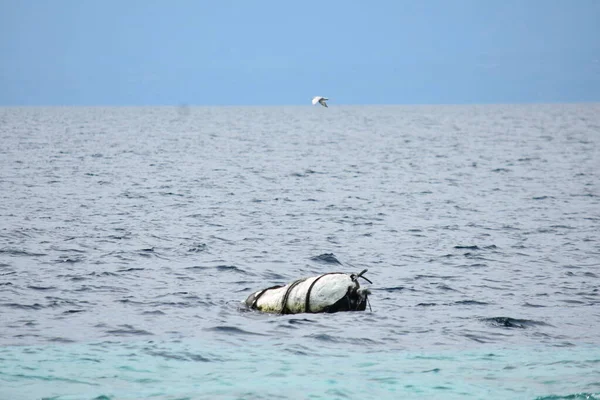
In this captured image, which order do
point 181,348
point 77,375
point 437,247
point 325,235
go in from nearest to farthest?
point 77,375 < point 181,348 < point 437,247 < point 325,235

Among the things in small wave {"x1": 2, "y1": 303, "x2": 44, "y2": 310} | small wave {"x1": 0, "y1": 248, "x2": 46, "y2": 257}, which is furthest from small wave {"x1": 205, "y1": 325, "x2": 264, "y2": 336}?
small wave {"x1": 0, "y1": 248, "x2": 46, "y2": 257}

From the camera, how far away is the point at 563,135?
9919 cm

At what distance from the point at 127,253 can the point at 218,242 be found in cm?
356

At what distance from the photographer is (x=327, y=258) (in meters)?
24.3

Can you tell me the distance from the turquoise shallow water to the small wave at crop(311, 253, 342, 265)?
8459 millimetres

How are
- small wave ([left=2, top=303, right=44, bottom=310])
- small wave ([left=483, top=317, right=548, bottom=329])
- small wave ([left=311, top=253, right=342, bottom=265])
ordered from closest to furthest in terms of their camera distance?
small wave ([left=483, top=317, right=548, bottom=329])
small wave ([left=2, top=303, right=44, bottom=310])
small wave ([left=311, top=253, right=342, bottom=265])

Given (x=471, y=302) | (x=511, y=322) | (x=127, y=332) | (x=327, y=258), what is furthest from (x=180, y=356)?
(x=327, y=258)

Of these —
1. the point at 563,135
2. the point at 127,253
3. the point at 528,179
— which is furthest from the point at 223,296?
the point at 563,135

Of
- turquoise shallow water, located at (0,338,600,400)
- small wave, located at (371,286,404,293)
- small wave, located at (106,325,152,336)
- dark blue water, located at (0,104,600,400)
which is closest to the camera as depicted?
turquoise shallow water, located at (0,338,600,400)

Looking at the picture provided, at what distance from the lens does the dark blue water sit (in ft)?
44.3

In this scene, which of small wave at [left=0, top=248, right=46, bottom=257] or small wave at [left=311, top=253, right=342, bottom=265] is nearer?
small wave at [left=0, top=248, right=46, bottom=257]

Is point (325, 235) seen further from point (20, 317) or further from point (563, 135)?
point (563, 135)

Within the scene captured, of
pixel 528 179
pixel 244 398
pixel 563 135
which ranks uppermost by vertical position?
pixel 563 135

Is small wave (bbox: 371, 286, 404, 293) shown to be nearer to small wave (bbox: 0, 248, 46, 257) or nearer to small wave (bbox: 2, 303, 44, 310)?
small wave (bbox: 2, 303, 44, 310)
